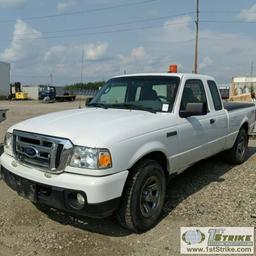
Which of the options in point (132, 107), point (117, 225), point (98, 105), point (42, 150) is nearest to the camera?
point (42, 150)

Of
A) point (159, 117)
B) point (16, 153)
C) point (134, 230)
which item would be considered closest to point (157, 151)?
point (159, 117)

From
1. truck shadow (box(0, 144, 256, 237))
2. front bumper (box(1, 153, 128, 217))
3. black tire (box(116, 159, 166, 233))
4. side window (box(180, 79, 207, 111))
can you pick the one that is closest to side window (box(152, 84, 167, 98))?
side window (box(180, 79, 207, 111))

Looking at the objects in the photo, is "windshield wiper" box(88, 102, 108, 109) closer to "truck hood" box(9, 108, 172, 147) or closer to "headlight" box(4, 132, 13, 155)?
"truck hood" box(9, 108, 172, 147)

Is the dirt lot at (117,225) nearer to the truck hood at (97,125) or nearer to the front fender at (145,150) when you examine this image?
the front fender at (145,150)

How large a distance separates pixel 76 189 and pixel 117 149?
23.0 inches

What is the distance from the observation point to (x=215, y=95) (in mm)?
6336

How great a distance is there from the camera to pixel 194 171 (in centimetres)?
690

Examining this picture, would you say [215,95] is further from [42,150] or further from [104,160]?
[42,150]

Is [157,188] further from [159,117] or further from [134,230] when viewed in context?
[159,117]

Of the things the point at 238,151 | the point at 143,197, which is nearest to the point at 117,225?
the point at 143,197

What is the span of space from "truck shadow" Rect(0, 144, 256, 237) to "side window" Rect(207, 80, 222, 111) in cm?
129

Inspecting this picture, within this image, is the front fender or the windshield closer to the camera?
the front fender

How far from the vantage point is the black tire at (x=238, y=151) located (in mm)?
7269

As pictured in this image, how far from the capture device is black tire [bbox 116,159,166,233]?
13.2ft
